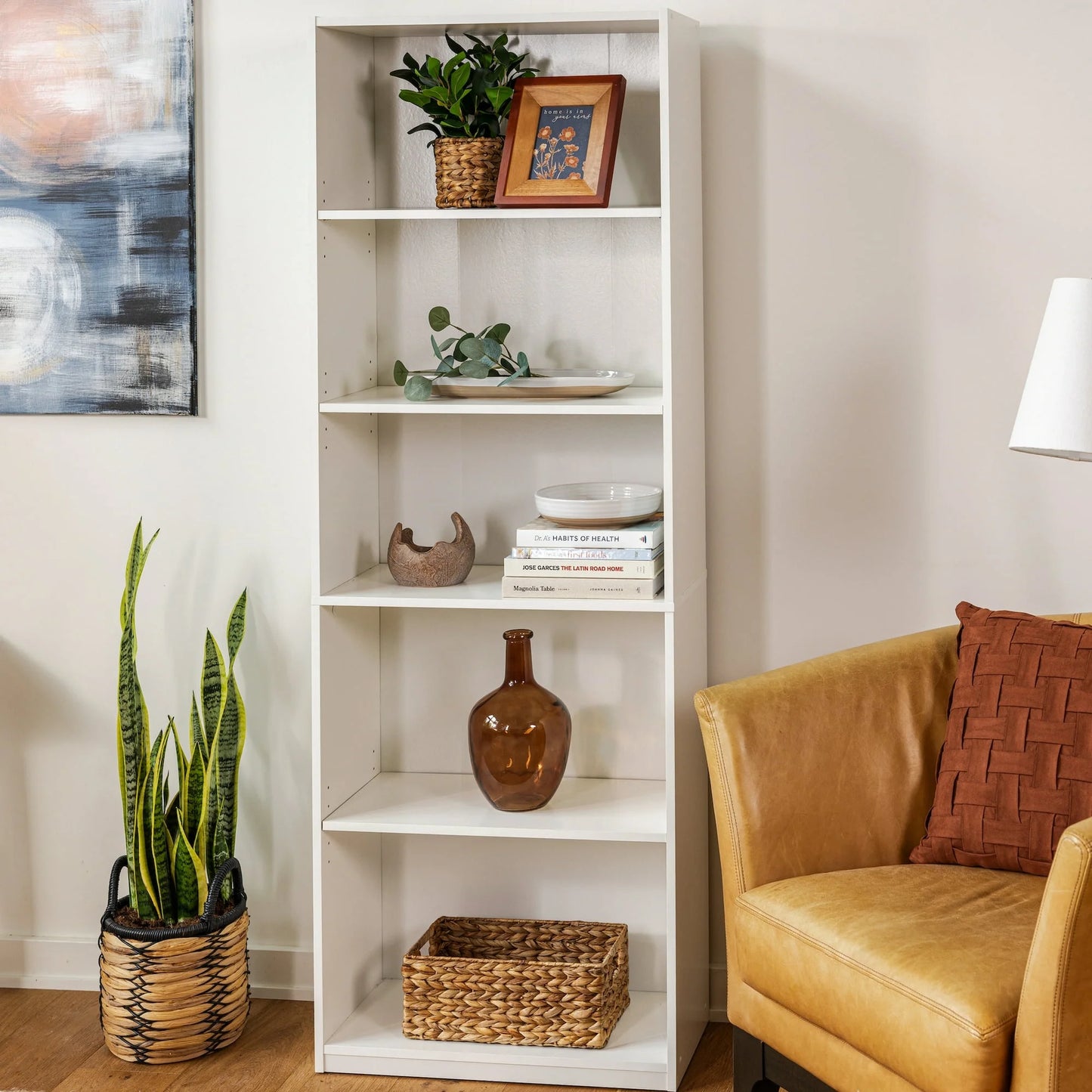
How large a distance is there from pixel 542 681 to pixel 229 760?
626 mm

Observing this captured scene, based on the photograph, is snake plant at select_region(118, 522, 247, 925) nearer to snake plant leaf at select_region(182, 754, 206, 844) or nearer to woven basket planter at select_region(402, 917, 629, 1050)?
snake plant leaf at select_region(182, 754, 206, 844)

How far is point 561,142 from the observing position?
2.26 meters

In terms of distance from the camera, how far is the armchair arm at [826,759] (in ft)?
6.59

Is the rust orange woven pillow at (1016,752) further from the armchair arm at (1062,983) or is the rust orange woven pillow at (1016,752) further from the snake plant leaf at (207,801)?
the snake plant leaf at (207,801)

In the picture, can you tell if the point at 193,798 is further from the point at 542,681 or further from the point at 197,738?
the point at 542,681

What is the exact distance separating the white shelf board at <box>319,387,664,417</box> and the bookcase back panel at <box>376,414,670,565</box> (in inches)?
5.9

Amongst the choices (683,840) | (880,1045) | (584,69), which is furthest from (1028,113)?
(880,1045)

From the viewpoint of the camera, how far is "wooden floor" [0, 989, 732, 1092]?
2.30 meters

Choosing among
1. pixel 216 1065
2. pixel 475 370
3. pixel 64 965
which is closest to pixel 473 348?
pixel 475 370

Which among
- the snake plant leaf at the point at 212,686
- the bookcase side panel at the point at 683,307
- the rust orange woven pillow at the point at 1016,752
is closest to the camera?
the rust orange woven pillow at the point at 1016,752

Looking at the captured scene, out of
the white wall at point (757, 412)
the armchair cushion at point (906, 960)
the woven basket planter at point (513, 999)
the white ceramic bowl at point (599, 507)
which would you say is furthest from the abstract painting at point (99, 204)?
the armchair cushion at point (906, 960)

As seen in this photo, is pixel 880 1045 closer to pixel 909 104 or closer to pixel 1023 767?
pixel 1023 767

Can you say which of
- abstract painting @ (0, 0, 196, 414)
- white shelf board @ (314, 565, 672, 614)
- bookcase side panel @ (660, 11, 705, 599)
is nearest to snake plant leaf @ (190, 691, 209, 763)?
white shelf board @ (314, 565, 672, 614)

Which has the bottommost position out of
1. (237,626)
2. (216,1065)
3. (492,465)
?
(216,1065)
